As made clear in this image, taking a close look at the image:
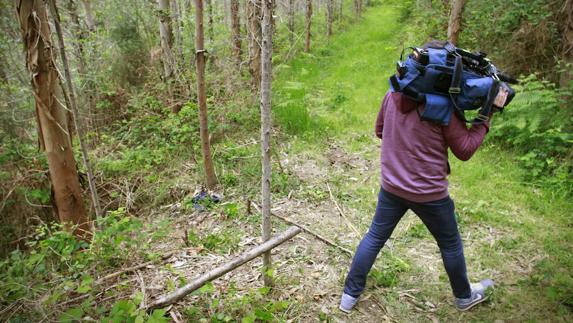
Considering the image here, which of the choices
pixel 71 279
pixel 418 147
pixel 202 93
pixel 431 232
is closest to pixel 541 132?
pixel 431 232

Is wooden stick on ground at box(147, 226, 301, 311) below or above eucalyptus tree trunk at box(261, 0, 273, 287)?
below

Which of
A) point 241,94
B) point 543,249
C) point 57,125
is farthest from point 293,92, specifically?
point 543,249

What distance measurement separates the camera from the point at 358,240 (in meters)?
4.43

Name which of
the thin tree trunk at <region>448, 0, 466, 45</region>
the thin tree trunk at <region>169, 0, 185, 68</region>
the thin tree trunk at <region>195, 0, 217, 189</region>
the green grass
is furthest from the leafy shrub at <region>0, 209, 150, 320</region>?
the thin tree trunk at <region>448, 0, 466, 45</region>

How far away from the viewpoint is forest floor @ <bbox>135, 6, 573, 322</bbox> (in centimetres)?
331

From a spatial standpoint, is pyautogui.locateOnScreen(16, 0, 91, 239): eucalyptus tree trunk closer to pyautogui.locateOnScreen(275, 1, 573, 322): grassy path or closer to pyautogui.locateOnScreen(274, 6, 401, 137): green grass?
pyautogui.locateOnScreen(275, 1, 573, 322): grassy path

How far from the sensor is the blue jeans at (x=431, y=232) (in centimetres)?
280

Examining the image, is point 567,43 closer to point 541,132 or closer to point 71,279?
point 541,132

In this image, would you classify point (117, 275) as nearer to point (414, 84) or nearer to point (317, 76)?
point (414, 84)

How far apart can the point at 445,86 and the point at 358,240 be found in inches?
99.0

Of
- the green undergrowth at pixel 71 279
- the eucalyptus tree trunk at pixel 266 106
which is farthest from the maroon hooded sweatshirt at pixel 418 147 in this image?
the green undergrowth at pixel 71 279

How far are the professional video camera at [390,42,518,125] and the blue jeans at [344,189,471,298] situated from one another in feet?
2.49

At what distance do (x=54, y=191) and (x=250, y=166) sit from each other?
9.72 ft

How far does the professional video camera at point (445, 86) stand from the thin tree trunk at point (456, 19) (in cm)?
761
